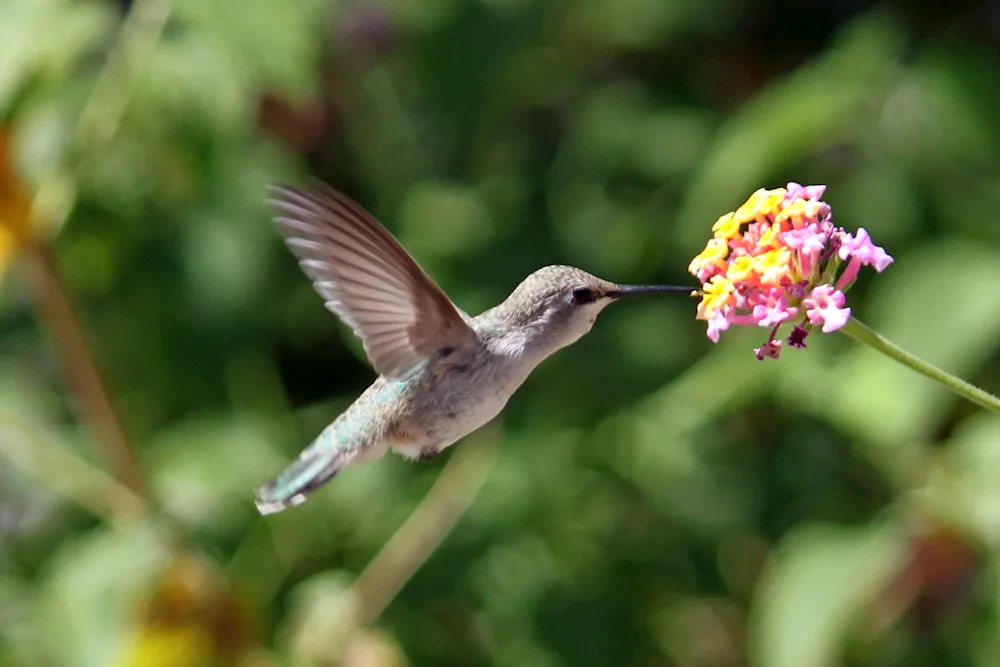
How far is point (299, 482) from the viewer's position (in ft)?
7.41

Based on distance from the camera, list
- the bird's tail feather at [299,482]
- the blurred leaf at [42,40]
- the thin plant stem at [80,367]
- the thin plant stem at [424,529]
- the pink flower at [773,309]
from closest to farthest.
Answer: the pink flower at [773,309], the bird's tail feather at [299,482], the blurred leaf at [42,40], the thin plant stem at [80,367], the thin plant stem at [424,529]

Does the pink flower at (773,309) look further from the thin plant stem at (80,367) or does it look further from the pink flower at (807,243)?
the thin plant stem at (80,367)

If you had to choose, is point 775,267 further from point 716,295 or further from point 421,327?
point 421,327

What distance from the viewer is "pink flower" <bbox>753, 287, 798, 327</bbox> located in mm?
1670

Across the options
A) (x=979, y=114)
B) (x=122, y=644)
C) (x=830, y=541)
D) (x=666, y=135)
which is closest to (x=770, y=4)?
(x=666, y=135)

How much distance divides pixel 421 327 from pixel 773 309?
2.19 ft

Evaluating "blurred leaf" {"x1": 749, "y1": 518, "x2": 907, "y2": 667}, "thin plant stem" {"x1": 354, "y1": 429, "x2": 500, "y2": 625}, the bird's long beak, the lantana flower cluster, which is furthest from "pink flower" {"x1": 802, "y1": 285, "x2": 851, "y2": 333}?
"thin plant stem" {"x1": 354, "y1": 429, "x2": 500, "y2": 625}

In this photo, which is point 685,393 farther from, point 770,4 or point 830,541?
point 770,4

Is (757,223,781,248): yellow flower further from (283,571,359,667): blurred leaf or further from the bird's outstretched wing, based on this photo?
(283,571,359,667): blurred leaf

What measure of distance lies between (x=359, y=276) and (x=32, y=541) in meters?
2.06

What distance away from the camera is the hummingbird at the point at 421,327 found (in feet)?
6.35

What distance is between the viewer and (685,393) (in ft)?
9.78

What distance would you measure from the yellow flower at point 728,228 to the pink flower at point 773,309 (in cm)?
14

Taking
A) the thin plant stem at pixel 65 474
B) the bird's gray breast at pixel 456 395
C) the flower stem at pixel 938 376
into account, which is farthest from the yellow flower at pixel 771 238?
the thin plant stem at pixel 65 474
